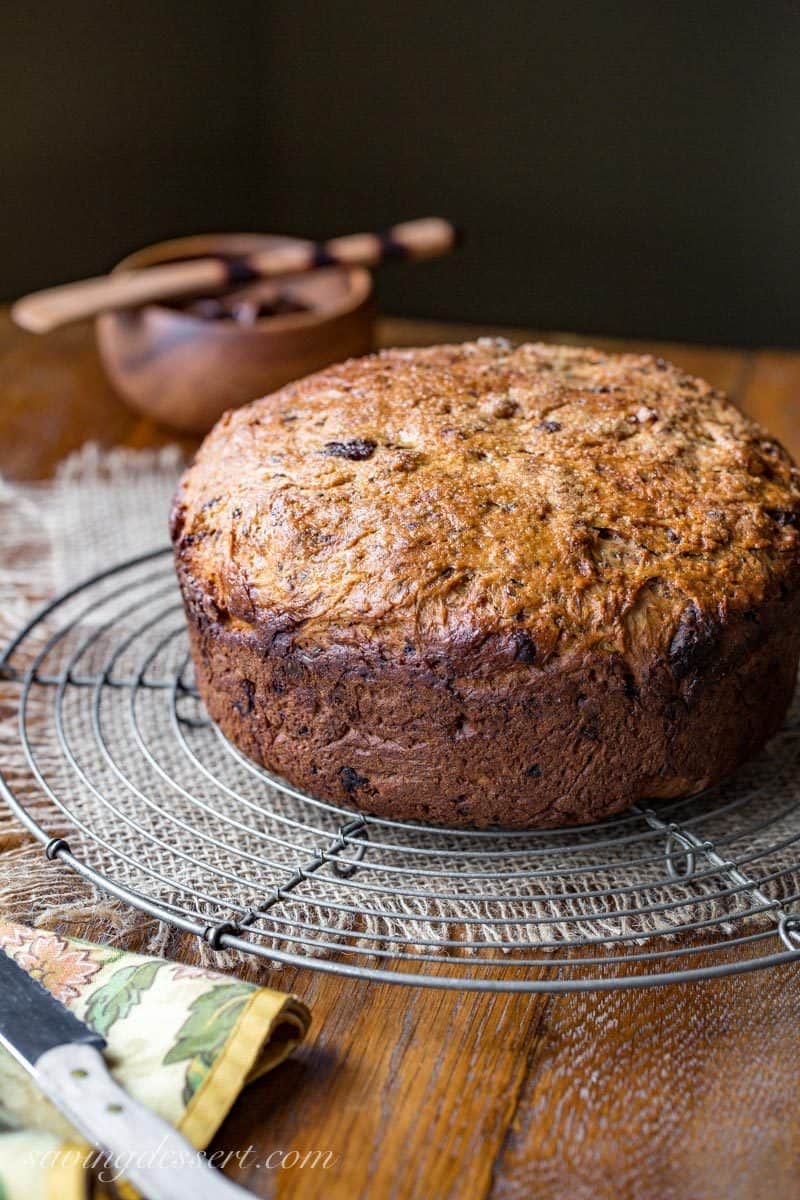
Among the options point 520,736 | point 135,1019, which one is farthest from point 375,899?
point 135,1019

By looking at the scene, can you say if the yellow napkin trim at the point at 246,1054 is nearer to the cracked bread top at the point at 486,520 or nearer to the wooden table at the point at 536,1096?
the wooden table at the point at 536,1096

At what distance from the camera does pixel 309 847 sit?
1.97 meters

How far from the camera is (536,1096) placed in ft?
5.04

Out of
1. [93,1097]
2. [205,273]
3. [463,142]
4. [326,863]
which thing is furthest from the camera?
[463,142]

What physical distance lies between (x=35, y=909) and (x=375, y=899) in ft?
1.52

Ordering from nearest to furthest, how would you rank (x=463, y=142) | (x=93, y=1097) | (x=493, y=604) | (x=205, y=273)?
1. (x=93, y=1097)
2. (x=493, y=604)
3. (x=205, y=273)
4. (x=463, y=142)

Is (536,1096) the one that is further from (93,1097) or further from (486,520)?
(486,520)

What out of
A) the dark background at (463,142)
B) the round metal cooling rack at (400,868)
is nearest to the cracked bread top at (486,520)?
the round metal cooling rack at (400,868)

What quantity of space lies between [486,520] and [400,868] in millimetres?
486

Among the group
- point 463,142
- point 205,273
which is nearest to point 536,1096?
point 205,273

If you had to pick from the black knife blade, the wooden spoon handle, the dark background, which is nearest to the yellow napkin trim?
the black knife blade

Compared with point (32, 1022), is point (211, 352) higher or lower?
higher

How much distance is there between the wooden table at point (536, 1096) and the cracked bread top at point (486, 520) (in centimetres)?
45

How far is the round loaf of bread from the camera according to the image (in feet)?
5.85
